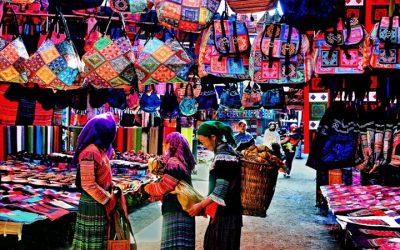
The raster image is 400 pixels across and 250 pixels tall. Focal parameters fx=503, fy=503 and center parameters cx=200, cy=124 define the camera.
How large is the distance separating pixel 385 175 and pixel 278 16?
8.46ft

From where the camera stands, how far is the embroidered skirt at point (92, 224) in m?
3.91

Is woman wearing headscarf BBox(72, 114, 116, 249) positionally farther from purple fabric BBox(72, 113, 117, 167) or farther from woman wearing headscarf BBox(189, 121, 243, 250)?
woman wearing headscarf BBox(189, 121, 243, 250)

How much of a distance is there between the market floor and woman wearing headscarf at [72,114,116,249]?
2022mm

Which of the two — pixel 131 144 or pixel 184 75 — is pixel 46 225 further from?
pixel 131 144

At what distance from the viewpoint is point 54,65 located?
4.32m

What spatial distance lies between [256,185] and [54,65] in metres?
2.00

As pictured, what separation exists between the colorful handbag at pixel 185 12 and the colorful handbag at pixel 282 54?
0.53 metres

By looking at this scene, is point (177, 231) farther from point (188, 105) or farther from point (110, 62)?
point (188, 105)

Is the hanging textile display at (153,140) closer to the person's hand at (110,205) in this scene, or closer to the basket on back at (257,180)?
the person's hand at (110,205)

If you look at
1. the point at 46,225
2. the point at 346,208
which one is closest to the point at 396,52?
the point at 346,208

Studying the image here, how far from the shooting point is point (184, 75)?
14.1 ft

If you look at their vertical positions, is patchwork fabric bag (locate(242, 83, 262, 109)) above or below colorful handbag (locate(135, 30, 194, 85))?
below

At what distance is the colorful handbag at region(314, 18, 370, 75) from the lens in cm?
411

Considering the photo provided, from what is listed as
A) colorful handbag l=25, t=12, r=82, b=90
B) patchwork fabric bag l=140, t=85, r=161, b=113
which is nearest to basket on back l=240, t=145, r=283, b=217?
A: colorful handbag l=25, t=12, r=82, b=90
